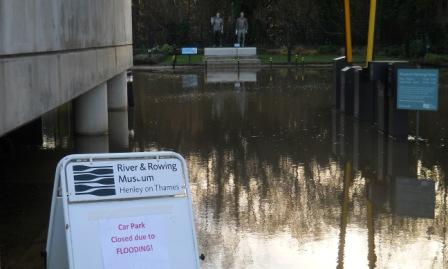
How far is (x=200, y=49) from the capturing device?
2212 inches

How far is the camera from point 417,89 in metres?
12.7

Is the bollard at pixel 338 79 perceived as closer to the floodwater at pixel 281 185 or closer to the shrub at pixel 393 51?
the floodwater at pixel 281 185

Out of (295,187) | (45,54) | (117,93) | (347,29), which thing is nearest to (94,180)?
(45,54)

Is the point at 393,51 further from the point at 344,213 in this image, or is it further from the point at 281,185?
the point at 344,213

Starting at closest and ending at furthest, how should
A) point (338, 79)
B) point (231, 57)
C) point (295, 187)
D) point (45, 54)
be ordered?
point (45, 54)
point (295, 187)
point (338, 79)
point (231, 57)

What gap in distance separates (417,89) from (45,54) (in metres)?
7.67

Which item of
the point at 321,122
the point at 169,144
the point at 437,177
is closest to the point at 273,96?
the point at 321,122

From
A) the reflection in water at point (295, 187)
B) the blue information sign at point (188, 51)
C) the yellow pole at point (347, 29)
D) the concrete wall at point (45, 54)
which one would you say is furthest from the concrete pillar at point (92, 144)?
the blue information sign at point (188, 51)

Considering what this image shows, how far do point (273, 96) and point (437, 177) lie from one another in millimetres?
12741

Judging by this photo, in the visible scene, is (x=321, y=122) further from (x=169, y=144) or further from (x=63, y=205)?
(x=63, y=205)

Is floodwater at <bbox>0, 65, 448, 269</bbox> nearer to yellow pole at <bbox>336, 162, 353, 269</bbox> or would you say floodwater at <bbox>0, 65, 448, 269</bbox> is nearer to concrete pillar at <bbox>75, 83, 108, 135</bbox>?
yellow pole at <bbox>336, 162, 353, 269</bbox>

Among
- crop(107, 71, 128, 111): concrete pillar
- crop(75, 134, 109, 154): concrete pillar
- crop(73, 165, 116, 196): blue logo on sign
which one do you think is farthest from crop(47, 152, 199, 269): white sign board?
crop(107, 71, 128, 111): concrete pillar

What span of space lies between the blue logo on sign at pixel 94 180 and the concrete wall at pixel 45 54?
1488 millimetres

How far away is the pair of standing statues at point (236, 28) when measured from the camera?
49062 mm
